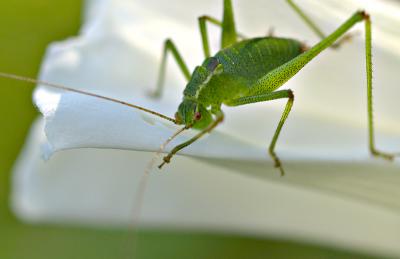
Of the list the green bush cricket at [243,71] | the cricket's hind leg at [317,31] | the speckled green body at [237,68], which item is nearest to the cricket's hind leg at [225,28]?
the green bush cricket at [243,71]

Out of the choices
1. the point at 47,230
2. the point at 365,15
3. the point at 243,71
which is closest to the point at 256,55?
the point at 243,71

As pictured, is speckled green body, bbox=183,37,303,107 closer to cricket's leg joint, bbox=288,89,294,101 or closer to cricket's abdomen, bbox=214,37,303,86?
cricket's abdomen, bbox=214,37,303,86

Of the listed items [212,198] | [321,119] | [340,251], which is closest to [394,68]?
[321,119]


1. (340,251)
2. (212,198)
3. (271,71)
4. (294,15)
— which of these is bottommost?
(340,251)

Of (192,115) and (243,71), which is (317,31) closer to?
(243,71)

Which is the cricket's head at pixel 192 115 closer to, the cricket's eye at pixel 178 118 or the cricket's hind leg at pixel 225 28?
the cricket's eye at pixel 178 118

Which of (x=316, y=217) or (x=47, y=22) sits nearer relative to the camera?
(x=316, y=217)

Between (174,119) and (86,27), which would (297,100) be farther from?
(86,27)

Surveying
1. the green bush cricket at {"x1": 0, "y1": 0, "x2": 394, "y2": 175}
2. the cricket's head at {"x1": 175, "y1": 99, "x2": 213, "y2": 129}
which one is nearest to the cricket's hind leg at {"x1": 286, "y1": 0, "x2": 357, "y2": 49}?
the green bush cricket at {"x1": 0, "y1": 0, "x2": 394, "y2": 175}

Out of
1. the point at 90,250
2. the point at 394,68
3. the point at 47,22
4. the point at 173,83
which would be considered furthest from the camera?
the point at 47,22
